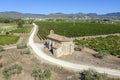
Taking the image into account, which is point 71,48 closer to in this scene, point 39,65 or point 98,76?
point 39,65

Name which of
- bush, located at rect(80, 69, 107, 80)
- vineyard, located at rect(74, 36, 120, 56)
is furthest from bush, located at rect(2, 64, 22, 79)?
vineyard, located at rect(74, 36, 120, 56)

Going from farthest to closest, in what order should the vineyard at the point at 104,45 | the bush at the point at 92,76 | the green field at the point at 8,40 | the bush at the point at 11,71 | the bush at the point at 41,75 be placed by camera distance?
the green field at the point at 8,40, the vineyard at the point at 104,45, the bush at the point at 11,71, the bush at the point at 41,75, the bush at the point at 92,76

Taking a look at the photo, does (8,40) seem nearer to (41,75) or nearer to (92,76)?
(41,75)

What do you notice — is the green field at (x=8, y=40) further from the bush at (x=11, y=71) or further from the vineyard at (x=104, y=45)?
the bush at (x=11, y=71)

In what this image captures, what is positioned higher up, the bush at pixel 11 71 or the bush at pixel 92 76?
the bush at pixel 92 76

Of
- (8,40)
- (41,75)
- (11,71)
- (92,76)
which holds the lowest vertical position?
(8,40)

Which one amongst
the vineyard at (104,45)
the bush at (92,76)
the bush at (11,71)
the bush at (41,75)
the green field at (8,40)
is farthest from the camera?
the green field at (8,40)

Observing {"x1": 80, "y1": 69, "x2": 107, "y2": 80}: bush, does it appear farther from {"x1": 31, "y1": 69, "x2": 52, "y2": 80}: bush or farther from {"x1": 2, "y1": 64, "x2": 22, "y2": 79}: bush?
{"x1": 2, "y1": 64, "x2": 22, "y2": 79}: bush

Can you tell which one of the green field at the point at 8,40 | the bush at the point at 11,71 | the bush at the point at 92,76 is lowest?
the green field at the point at 8,40

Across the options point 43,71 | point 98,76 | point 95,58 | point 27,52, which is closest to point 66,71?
point 43,71

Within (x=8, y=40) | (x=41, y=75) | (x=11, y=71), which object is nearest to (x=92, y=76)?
(x=41, y=75)

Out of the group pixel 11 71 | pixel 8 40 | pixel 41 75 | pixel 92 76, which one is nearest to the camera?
pixel 92 76

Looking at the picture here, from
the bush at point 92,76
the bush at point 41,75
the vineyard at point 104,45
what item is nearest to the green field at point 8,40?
the vineyard at point 104,45
